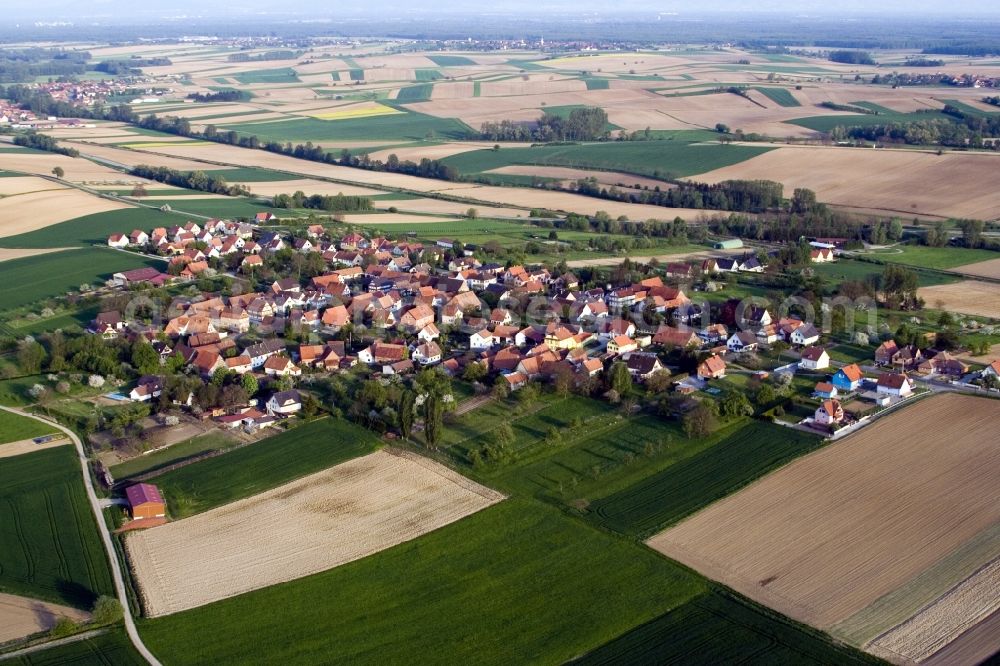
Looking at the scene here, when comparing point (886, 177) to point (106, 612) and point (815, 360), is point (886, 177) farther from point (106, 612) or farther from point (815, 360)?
point (106, 612)

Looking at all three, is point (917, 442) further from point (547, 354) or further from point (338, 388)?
point (338, 388)

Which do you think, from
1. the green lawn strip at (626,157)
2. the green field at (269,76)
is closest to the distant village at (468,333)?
the green lawn strip at (626,157)

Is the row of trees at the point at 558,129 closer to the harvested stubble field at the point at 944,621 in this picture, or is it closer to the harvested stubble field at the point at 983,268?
the harvested stubble field at the point at 983,268

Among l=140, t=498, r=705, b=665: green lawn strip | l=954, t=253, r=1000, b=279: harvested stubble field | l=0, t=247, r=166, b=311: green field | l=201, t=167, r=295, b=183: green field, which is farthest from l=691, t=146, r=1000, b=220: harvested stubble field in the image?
l=140, t=498, r=705, b=665: green lawn strip

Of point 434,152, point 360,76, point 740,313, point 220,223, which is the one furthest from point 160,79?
point 740,313

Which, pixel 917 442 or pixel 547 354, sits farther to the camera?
pixel 547 354

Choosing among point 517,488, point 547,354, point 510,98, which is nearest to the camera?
point 517,488

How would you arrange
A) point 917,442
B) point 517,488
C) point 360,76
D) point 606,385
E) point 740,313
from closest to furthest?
point 517,488, point 917,442, point 606,385, point 740,313, point 360,76

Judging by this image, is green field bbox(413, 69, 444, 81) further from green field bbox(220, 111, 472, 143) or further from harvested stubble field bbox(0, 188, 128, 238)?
harvested stubble field bbox(0, 188, 128, 238)
